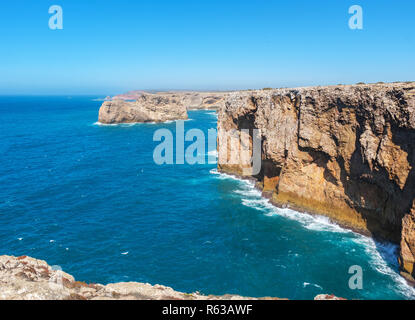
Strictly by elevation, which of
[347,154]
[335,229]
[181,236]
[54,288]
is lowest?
[181,236]

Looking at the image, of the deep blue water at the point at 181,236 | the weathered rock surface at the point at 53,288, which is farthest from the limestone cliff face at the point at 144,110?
the weathered rock surface at the point at 53,288

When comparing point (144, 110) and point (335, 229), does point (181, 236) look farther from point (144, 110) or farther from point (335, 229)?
point (144, 110)

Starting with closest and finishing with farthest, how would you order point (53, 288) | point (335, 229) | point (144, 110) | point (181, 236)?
1. point (53, 288)
2. point (181, 236)
3. point (335, 229)
4. point (144, 110)

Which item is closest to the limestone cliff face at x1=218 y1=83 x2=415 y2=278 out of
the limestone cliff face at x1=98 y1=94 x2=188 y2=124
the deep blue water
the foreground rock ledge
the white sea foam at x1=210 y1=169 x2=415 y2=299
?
the white sea foam at x1=210 y1=169 x2=415 y2=299

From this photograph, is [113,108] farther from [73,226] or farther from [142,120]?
[73,226]

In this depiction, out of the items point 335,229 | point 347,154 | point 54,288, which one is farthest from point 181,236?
point 54,288
